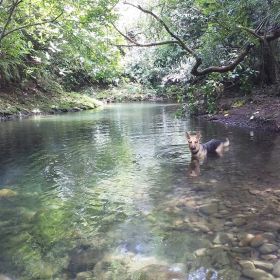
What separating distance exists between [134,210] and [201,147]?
385 centimetres

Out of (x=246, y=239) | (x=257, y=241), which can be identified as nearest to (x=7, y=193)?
(x=246, y=239)

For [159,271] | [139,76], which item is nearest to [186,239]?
[159,271]

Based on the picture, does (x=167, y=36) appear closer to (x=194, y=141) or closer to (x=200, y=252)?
(x=194, y=141)

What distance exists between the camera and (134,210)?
5.95 metres

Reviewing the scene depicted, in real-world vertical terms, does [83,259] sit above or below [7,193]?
below

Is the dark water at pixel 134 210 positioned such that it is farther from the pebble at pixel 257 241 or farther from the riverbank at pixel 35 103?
the riverbank at pixel 35 103

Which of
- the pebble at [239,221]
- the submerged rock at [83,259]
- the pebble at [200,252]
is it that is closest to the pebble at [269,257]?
the pebble at [200,252]

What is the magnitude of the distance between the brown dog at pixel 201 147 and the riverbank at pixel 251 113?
319cm

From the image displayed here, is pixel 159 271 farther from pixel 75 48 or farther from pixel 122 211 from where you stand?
pixel 75 48

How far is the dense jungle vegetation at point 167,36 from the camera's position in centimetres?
1084

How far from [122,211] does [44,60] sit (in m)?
22.7

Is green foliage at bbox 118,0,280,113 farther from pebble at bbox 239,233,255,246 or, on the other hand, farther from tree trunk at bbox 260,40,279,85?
pebble at bbox 239,233,255,246

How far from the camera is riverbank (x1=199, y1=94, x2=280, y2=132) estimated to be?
1303 centimetres

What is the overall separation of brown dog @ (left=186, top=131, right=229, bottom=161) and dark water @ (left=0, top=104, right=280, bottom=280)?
271 millimetres
